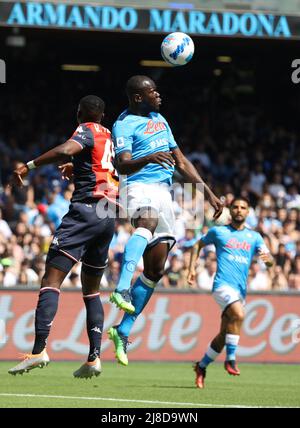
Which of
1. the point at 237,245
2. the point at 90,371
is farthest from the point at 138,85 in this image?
the point at 237,245

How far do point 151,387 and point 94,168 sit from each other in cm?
319

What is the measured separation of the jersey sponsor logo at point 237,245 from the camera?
14.2 meters

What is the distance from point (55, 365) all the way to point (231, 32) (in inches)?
345

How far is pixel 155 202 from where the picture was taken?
34.7 ft

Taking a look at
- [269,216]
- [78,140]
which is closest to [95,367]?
[78,140]

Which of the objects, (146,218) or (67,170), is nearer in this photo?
(146,218)

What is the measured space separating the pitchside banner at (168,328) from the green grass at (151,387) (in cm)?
98

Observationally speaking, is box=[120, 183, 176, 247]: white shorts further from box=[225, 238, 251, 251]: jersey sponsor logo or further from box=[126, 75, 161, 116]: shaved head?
box=[225, 238, 251, 251]: jersey sponsor logo

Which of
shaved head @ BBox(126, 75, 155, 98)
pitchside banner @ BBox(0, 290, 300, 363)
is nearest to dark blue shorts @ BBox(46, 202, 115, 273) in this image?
shaved head @ BBox(126, 75, 155, 98)

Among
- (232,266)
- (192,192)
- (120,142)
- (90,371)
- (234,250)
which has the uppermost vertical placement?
(120,142)

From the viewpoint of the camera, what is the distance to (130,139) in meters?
10.4

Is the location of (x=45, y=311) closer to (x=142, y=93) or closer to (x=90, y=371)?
(x=90, y=371)

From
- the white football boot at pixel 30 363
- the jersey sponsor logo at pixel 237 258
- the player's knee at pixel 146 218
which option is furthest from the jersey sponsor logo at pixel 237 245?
the white football boot at pixel 30 363
